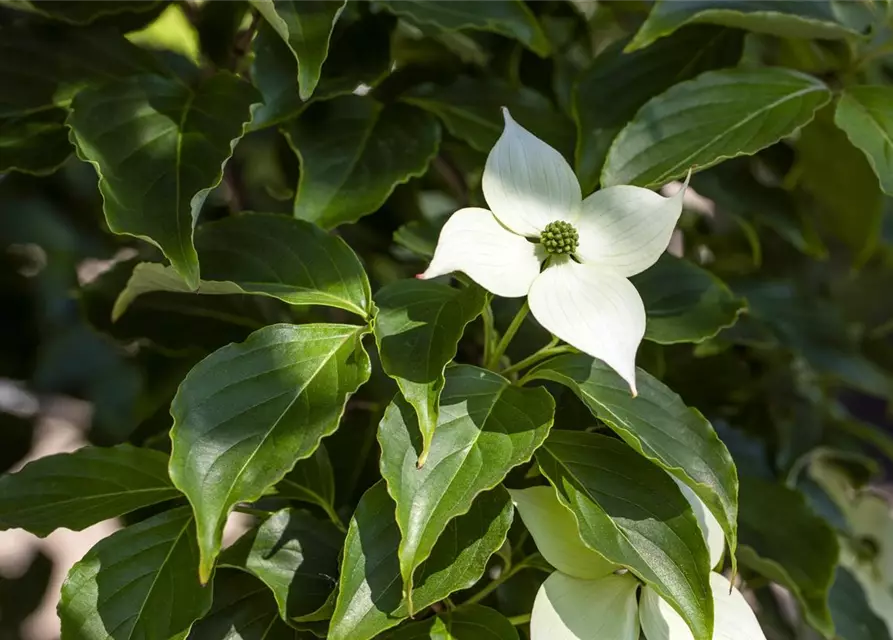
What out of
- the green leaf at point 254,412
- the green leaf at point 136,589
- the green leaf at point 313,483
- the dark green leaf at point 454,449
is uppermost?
the green leaf at point 254,412

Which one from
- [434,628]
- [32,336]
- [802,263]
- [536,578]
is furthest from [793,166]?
[32,336]

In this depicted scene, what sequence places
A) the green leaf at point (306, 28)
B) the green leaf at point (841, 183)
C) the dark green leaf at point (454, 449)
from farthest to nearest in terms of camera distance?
1. the green leaf at point (841, 183)
2. the green leaf at point (306, 28)
3. the dark green leaf at point (454, 449)

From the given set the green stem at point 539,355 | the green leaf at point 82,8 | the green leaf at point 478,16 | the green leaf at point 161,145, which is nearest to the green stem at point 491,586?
the green stem at point 539,355

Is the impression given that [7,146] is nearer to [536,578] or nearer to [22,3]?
[22,3]

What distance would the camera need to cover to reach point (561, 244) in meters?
0.46

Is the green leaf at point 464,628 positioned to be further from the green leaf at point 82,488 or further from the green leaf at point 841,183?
the green leaf at point 841,183

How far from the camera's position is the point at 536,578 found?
590 millimetres

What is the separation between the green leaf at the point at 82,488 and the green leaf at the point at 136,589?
0.10 feet

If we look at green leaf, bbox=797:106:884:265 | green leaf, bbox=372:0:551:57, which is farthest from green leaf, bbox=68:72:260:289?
green leaf, bbox=797:106:884:265

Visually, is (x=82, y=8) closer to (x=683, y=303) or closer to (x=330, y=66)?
(x=330, y=66)

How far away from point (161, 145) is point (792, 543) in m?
0.55

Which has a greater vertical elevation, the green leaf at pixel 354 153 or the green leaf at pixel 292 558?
the green leaf at pixel 354 153

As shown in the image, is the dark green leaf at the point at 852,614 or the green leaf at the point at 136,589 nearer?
the green leaf at the point at 136,589

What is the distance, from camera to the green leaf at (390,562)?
0.42 m
